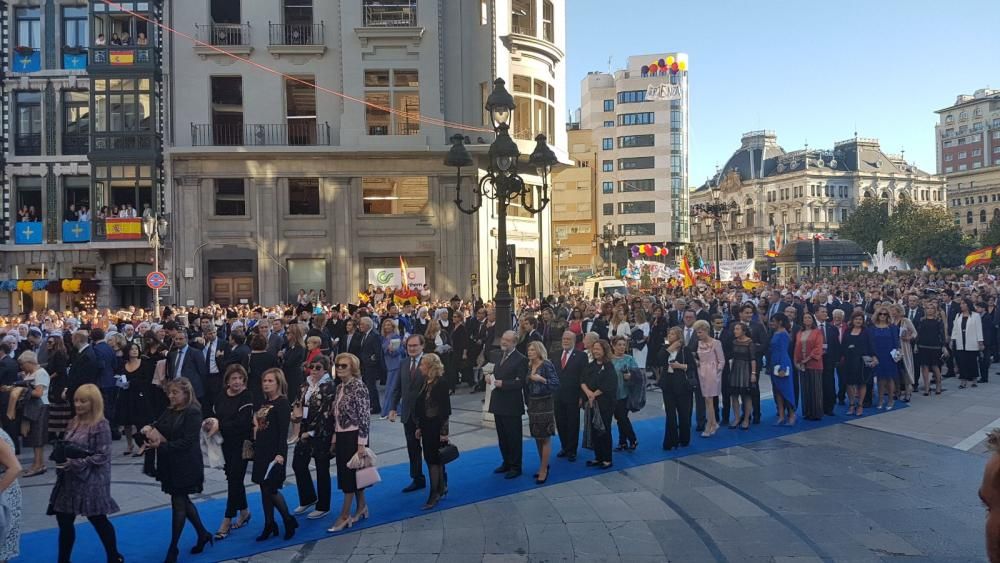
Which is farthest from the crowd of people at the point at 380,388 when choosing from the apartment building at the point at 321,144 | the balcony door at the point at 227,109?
the balcony door at the point at 227,109

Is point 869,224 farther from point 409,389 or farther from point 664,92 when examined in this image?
point 409,389

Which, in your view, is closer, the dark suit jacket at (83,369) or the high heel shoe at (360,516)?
the high heel shoe at (360,516)

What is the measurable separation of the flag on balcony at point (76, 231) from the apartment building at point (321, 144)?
13.8 ft

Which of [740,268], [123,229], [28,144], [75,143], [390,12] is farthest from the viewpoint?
[740,268]

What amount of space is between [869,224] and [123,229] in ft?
267

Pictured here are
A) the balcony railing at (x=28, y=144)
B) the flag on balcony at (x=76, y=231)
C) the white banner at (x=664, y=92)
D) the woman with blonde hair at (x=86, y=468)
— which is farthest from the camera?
the white banner at (x=664, y=92)

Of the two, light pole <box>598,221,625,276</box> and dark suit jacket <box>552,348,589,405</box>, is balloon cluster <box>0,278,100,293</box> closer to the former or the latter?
dark suit jacket <box>552,348,589,405</box>

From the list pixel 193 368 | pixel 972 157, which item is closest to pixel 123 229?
pixel 193 368

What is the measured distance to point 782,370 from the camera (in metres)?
12.6

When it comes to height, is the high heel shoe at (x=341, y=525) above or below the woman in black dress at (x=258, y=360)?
below

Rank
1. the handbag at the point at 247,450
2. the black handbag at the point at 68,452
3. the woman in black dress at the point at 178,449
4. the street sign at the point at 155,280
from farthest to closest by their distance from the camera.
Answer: the street sign at the point at 155,280 < the handbag at the point at 247,450 < the woman in black dress at the point at 178,449 < the black handbag at the point at 68,452

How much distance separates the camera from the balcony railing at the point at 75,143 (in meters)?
33.7

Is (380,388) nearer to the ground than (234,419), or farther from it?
nearer to the ground

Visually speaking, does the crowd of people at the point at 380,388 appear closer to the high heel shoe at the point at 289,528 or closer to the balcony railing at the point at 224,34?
the high heel shoe at the point at 289,528
